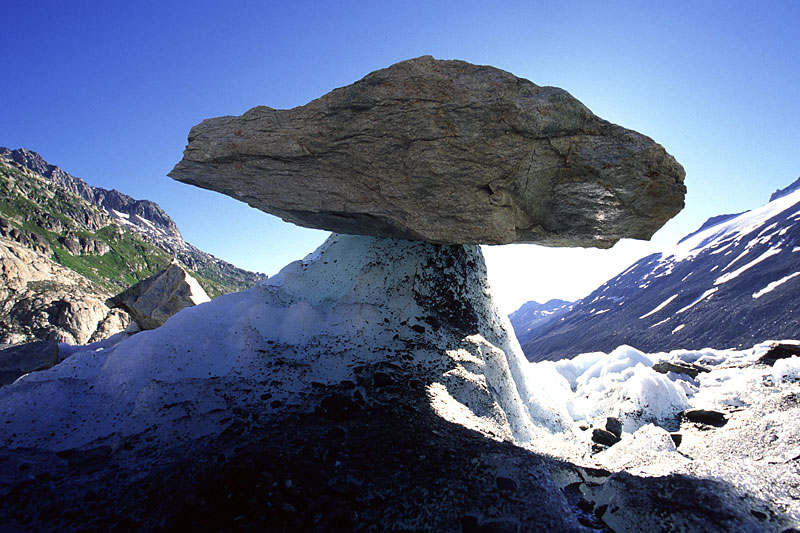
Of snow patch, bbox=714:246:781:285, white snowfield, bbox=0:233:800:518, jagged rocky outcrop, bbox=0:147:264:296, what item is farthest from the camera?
jagged rocky outcrop, bbox=0:147:264:296

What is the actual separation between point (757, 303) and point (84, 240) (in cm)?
20182

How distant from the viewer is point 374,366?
720 cm

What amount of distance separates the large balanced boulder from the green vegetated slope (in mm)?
124848

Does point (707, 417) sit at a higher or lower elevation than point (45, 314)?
lower

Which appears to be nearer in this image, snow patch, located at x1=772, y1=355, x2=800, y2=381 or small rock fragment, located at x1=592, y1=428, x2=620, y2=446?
small rock fragment, located at x1=592, y1=428, x2=620, y2=446

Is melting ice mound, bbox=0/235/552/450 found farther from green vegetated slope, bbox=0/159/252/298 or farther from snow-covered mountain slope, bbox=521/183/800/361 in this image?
green vegetated slope, bbox=0/159/252/298

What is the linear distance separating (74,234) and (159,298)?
162 meters

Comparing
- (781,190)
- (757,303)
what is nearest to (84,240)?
(757,303)

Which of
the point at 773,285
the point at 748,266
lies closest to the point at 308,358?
the point at 773,285

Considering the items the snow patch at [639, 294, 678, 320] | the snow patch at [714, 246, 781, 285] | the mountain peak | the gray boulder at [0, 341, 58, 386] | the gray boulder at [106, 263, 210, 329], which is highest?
the gray boulder at [106, 263, 210, 329]

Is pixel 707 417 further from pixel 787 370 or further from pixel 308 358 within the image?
pixel 308 358

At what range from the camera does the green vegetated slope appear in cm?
11794

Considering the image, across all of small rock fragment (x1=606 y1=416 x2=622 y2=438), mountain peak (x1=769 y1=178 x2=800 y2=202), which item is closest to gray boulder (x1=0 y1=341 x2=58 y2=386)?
small rock fragment (x1=606 y1=416 x2=622 y2=438)

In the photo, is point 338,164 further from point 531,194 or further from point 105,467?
point 105,467
